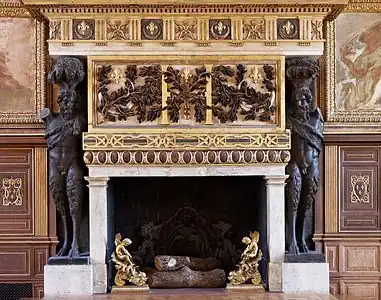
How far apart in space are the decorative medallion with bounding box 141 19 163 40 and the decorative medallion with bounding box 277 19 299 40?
3.22 ft

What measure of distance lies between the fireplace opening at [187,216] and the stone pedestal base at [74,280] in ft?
1.72

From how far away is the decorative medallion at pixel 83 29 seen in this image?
5.78m

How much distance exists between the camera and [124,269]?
593 cm

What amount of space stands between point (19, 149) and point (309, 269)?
283 centimetres

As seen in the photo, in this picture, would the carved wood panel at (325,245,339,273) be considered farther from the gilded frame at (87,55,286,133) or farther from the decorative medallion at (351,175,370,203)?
the gilded frame at (87,55,286,133)

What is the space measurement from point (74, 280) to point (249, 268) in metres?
1.47

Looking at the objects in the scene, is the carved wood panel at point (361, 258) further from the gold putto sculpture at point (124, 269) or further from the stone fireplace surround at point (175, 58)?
the gold putto sculpture at point (124, 269)

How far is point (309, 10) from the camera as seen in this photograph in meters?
5.81

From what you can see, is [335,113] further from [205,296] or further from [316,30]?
[205,296]

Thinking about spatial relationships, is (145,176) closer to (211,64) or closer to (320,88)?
(211,64)

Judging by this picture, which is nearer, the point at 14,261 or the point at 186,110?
the point at 186,110

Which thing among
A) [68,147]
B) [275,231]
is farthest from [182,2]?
[275,231]

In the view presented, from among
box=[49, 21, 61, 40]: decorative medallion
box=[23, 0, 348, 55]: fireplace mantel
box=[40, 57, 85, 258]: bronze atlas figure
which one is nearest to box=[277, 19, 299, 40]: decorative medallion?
box=[23, 0, 348, 55]: fireplace mantel

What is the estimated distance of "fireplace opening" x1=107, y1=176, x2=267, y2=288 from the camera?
6.36 meters
